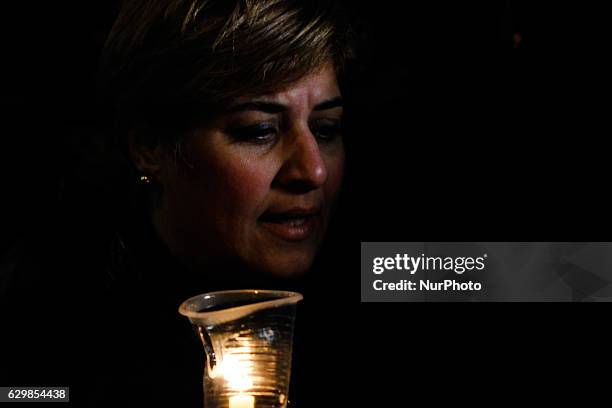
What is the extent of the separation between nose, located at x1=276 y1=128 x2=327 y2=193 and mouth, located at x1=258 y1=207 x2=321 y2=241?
6cm

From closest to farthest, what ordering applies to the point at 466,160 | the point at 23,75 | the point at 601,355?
the point at 601,355 → the point at 466,160 → the point at 23,75

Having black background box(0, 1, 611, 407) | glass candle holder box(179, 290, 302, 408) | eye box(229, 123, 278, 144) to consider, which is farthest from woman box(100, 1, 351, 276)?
glass candle holder box(179, 290, 302, 408)

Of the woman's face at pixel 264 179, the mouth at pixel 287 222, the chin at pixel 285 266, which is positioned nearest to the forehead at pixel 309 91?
the woman's face at pixel 264 179

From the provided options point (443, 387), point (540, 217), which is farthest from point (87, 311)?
point (540, 217)

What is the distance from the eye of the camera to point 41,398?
164 centimetres

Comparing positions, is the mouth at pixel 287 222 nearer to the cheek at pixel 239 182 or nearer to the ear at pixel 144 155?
the cheek at pixel 239 182

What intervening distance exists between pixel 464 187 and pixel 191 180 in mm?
674

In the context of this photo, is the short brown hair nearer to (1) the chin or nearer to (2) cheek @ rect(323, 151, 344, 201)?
(2) cheek @ rect(323, 151, 344, 201)

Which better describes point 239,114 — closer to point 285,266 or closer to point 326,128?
point 326,128

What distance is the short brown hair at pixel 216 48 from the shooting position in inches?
61.1

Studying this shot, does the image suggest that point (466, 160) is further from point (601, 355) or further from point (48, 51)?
point (48, 51)

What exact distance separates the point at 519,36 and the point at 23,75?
1.36m

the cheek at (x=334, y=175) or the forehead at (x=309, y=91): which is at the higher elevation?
the forehead at (x=309, y=91)

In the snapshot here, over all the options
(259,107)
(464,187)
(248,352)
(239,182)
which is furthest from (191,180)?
(464,187)
